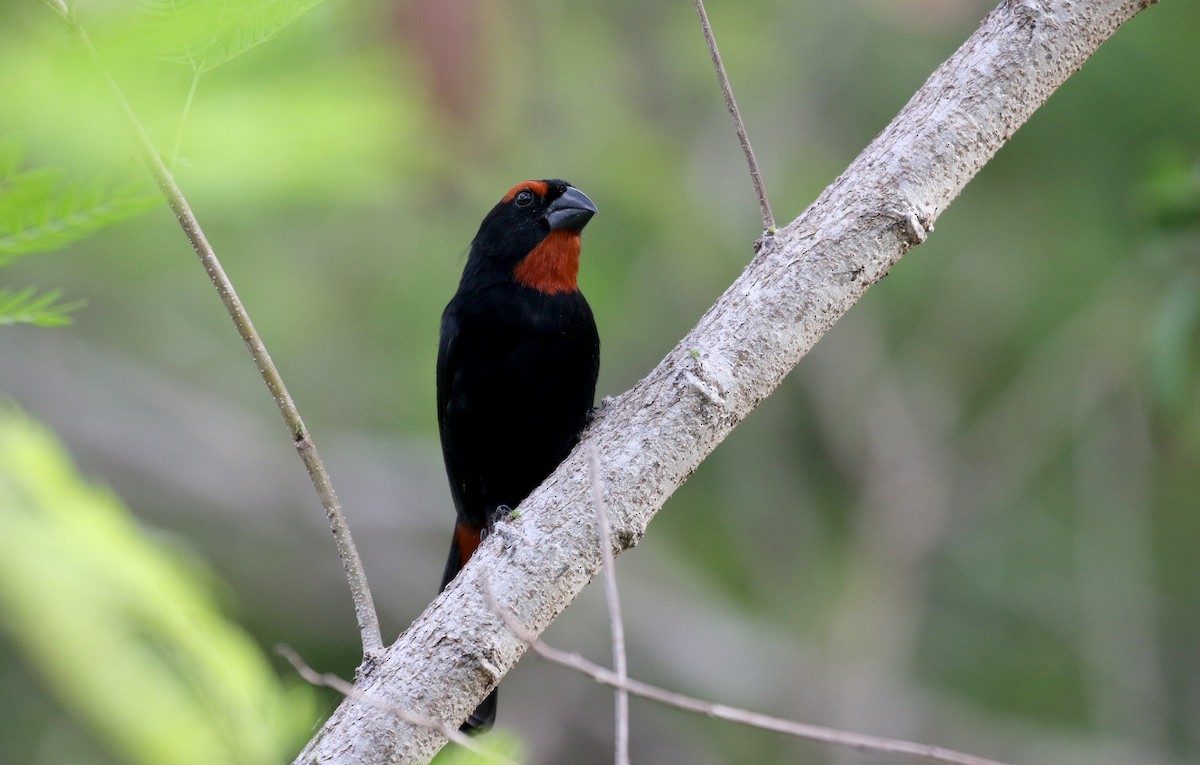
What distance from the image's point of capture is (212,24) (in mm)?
1543

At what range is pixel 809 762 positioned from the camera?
634cm

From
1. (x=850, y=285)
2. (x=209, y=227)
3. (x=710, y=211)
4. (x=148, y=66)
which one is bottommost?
(x=148, y=66)

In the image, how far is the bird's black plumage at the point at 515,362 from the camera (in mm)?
3416

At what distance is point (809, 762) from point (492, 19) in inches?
156

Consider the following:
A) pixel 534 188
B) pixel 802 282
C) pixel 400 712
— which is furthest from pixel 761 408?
pixel 400 712

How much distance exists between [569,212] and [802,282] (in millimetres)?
1490

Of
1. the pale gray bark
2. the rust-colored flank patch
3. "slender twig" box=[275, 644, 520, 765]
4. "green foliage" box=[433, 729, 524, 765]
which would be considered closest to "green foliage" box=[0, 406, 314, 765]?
"slender twig" box=[275, 644, 520, 765]

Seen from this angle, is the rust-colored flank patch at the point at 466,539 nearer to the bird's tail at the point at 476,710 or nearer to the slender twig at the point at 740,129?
the bird's tail at the point at 476,710

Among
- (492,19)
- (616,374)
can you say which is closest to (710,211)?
(616,374)

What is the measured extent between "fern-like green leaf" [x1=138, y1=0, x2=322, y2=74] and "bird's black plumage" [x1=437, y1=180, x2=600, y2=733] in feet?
5.78

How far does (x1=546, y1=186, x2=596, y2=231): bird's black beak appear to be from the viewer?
3.62m

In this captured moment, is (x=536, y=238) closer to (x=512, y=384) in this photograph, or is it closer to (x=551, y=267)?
(x=551, y=267)

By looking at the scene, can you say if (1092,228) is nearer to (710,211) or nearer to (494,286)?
(710,211)

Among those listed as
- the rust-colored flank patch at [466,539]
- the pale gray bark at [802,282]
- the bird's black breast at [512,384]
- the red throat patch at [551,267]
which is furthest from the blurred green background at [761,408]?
the pale gray bark at [802,282]
